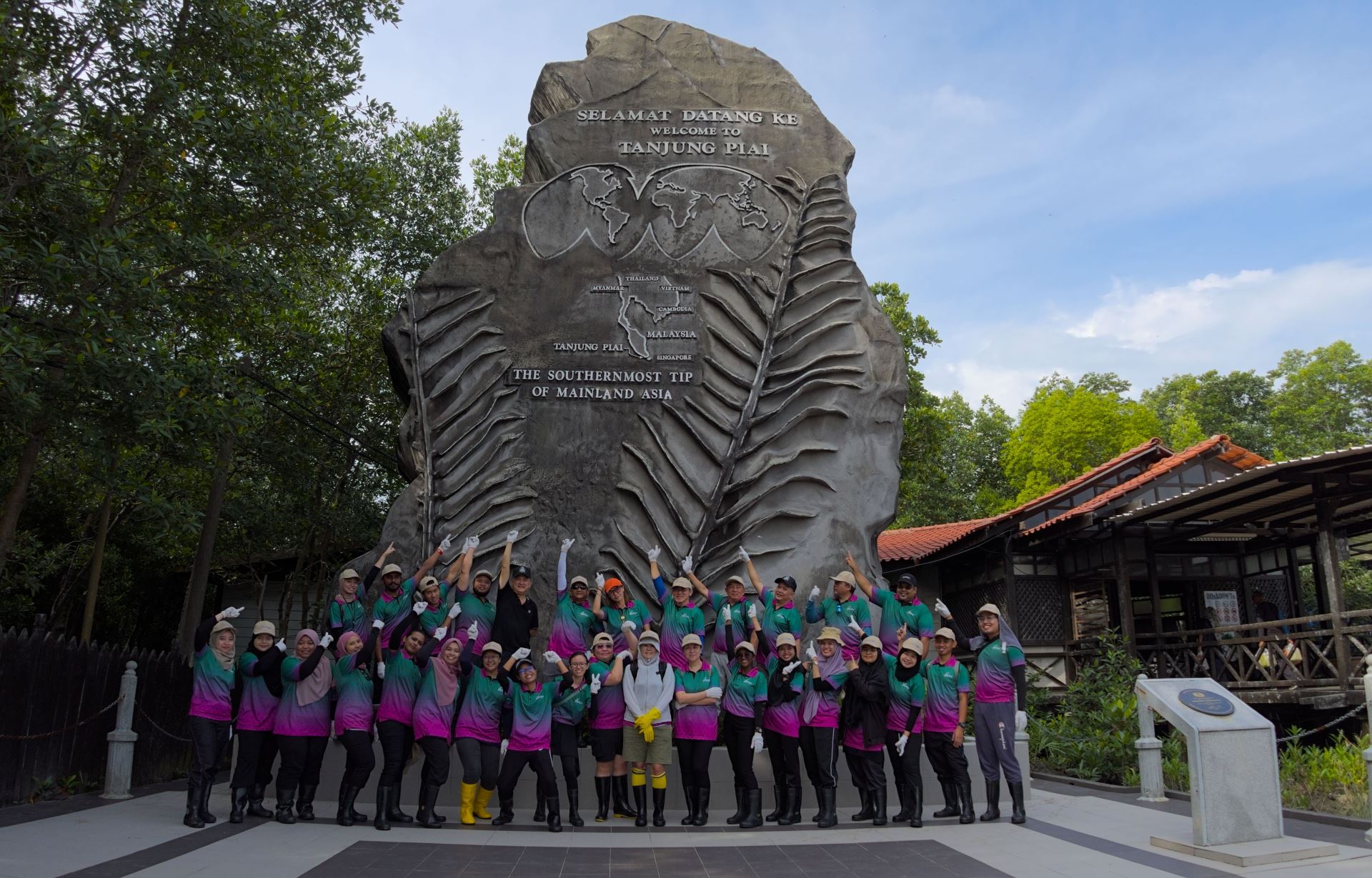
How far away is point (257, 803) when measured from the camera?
7438mm

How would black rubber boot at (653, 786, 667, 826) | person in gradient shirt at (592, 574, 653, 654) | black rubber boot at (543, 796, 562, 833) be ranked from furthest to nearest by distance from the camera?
1. person in gradient shirt at (592, 574, 653, 654)
2. black rubber boot at (653, 786, 667, 826)
3. black rubber boot at (543, 796, 562, 833)

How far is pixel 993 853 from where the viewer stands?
6.20m

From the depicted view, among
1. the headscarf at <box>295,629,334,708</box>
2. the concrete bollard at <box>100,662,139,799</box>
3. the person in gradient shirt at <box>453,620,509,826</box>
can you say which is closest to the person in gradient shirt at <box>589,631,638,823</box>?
the person in gradient shirt at <box>453,620,509,826</box>

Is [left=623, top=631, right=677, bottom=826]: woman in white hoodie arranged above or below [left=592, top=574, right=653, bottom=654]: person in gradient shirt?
below

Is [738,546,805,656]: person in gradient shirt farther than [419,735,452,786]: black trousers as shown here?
Yes

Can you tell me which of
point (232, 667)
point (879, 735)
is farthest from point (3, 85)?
point (879, 735)

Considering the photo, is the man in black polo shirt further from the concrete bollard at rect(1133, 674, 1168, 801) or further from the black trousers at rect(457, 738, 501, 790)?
the concrete bollard at rect(1133, 674, 1168, 801)

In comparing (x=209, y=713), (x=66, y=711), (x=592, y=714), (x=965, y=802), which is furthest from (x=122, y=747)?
(x=965, y=802)

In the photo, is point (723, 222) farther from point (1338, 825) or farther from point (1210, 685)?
point (1338, 825)

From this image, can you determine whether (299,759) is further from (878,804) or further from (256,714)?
(878,804)

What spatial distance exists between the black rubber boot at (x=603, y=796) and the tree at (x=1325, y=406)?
90.3 ft

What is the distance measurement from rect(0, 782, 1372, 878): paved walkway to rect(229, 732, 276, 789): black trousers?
32 centimetres

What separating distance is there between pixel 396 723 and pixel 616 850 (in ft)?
6.36

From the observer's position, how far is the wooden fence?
793 cm
